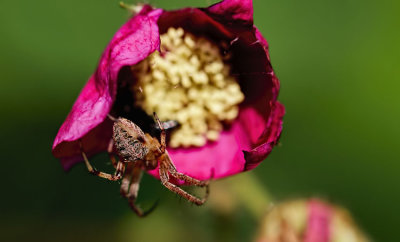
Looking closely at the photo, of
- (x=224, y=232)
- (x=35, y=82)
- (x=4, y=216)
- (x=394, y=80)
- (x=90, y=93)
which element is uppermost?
(x=90, y=93)

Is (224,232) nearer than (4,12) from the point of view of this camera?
Yes

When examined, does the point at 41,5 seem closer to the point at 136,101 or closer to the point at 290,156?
the point at 136,101

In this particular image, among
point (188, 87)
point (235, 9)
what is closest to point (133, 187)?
point (188, 87)

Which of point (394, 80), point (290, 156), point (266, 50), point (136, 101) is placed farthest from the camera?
point (290, 156)

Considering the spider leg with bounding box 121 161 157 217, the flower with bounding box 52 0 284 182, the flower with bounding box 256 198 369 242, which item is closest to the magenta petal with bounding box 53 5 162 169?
the flower with bounding box 52 0 284 182

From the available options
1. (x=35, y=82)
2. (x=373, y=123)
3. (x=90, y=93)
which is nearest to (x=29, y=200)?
(x=35, y=82)

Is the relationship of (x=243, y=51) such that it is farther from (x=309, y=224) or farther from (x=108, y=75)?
(x=309, y=224)

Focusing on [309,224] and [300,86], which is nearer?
[309,224]
